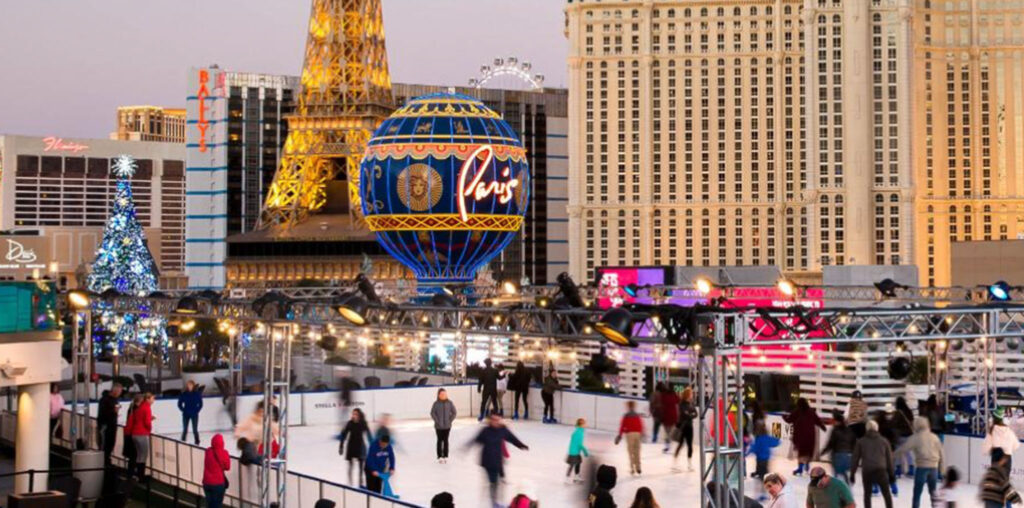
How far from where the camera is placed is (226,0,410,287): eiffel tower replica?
77188 mm

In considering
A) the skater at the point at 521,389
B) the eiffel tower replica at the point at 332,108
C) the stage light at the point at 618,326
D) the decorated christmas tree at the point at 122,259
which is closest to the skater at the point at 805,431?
the stage light at the point at 618,326

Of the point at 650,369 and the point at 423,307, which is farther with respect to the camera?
the point at 650,369

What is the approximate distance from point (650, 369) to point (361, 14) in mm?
38333

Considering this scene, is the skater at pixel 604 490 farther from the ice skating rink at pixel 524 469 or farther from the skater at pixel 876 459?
the skater at pixel 876 459

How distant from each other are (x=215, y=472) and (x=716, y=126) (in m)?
90.2

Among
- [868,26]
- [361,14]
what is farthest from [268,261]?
[868,26]

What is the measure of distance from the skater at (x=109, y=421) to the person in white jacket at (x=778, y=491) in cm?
1287

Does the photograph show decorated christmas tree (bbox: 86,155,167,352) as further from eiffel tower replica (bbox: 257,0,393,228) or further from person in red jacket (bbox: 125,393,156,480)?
person in red jacket (bbox: 125,393,156,480)

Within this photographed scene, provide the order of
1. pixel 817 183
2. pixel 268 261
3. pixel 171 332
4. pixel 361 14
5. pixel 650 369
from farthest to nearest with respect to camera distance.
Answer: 1. pixel 817 183
2. pixel 268 261
3. pixel 361 14
4. pixel 171 332
5. pixel 650 369

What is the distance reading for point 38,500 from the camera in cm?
1842

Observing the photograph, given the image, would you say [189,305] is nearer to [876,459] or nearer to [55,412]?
[55,412]

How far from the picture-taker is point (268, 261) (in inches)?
3204

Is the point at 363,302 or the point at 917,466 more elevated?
the point at 363,302

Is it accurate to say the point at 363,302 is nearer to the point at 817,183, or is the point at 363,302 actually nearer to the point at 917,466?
the point at 917,466
